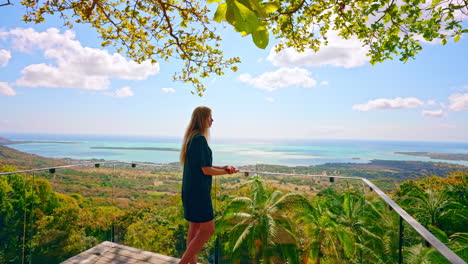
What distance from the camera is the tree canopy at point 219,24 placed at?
397 cm

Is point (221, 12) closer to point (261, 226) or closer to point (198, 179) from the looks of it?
point (198, 179)

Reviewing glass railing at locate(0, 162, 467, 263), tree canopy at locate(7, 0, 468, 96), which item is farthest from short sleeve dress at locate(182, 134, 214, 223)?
tree canopy at locate(7, 0, 468, 96)

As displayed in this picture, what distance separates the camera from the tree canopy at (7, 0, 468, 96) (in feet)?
13.0

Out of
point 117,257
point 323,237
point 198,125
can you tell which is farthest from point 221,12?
point 323,237

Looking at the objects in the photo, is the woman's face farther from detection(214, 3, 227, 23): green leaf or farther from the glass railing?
detection(214, 3, 227, 23): green leaf

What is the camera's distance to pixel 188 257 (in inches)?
97.4

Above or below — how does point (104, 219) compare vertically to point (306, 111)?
below

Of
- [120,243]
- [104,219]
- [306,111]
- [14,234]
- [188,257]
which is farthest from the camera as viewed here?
[306,111]

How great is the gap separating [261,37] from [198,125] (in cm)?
174

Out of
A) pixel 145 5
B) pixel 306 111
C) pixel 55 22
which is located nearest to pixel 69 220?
pixel 55 22

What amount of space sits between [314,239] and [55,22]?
6346 mm

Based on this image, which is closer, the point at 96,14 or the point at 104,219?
the point at 104,219

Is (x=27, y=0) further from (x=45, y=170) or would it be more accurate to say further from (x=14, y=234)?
(x=14, y=234)

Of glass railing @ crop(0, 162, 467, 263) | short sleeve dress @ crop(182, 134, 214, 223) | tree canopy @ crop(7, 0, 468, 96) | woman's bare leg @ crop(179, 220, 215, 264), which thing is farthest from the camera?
tree canopy @ crop(7, 0, 468, 96)
